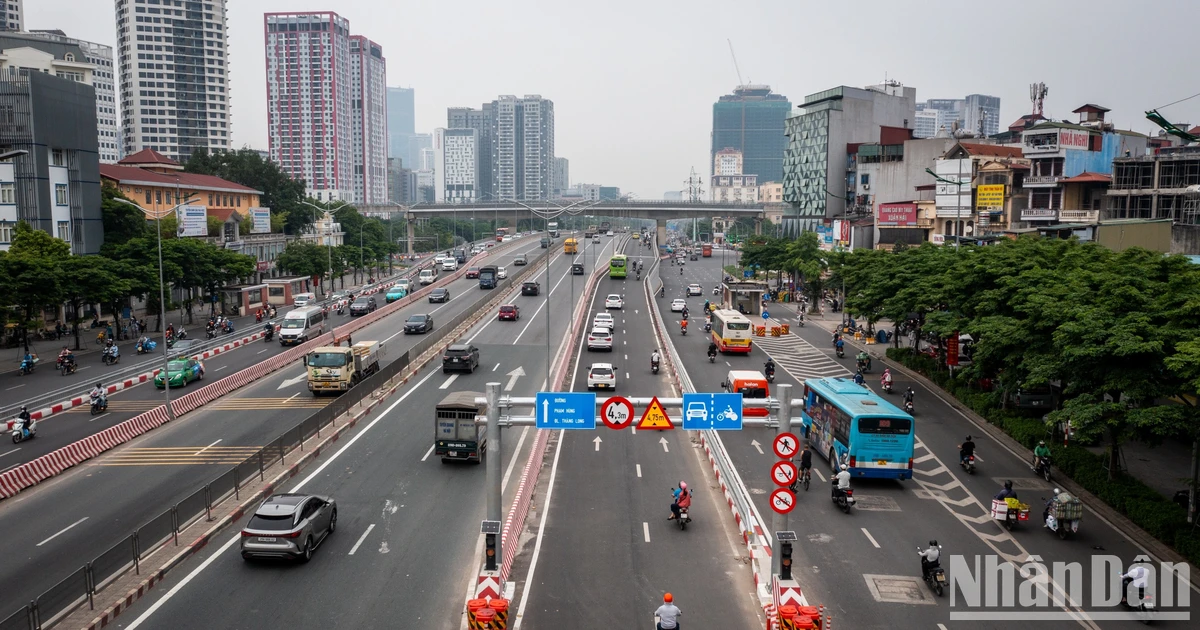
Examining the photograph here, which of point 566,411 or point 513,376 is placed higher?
point 566,411

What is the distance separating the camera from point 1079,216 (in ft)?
225

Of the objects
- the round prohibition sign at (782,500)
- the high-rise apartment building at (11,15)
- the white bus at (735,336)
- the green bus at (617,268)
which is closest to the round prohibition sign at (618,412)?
the round prohibition sign at (782,500)

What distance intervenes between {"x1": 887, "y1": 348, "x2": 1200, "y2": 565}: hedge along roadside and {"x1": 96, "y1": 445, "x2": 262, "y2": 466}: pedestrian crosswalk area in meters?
30.2

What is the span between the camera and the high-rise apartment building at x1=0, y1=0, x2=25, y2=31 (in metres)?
189

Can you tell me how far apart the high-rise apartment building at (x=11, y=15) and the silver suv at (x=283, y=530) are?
707 ft

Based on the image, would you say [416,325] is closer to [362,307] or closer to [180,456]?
[362,307]

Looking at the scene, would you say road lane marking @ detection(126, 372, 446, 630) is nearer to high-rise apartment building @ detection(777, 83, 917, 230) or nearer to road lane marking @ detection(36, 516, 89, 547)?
road lane marking @ detection(36, 516, 89, 547)

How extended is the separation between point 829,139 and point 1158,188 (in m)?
79.0

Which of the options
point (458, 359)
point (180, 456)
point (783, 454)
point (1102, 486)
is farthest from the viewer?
point (458, 359)

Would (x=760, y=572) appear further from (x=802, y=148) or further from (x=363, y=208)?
(x=363, y=208)

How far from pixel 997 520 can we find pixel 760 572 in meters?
9.75

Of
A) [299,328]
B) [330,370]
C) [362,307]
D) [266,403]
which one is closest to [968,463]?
[330,370]

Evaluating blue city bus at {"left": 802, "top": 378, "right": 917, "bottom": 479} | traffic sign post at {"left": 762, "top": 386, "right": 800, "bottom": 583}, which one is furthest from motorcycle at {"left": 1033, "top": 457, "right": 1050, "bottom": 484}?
traffic sign post at {"left": 762, "top": 386, "right": 800, "bottom": 583}

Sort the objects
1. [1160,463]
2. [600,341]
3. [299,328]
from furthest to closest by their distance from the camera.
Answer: [600,341] < [299,328] < [1160,463]
